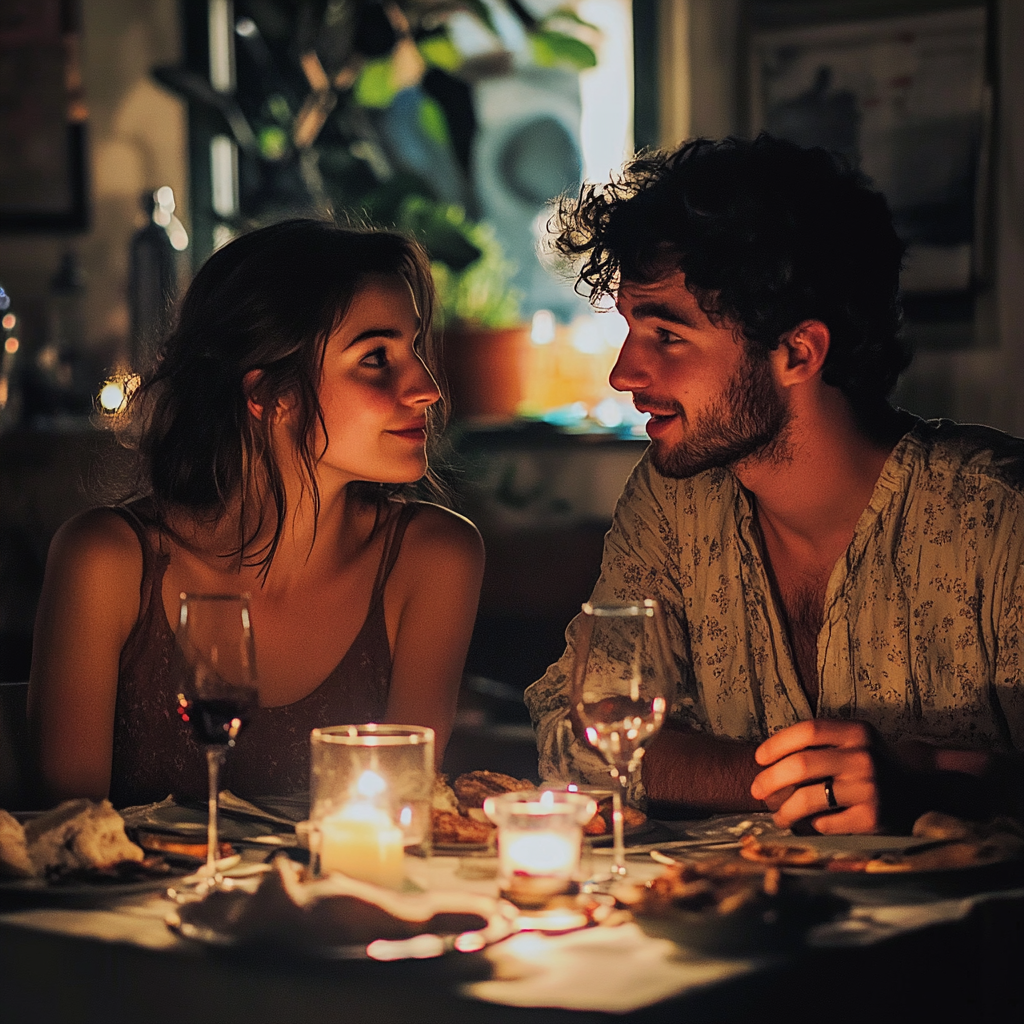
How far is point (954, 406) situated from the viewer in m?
3.17

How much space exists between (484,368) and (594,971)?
2788mm

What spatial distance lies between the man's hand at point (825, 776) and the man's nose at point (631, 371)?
2.06 ft

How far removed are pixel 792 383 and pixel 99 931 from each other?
1.23 m

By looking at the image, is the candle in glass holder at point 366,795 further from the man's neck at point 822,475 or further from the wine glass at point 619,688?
the man's neck at point 822,475

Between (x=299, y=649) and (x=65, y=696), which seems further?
(x=299, y=649)

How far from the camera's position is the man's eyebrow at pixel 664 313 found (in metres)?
1.80

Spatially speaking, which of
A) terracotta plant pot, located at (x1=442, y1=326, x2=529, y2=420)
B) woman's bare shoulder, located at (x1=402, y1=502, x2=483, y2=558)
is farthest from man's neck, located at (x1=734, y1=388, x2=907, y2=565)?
terracotta plant pot, located at (x1=442, y1=326, x2=529, y2=420)

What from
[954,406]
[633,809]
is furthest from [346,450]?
[954,406]

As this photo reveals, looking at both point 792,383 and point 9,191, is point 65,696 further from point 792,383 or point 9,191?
point 9,191

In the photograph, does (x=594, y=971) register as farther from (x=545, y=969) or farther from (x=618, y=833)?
(x=618, y=833)

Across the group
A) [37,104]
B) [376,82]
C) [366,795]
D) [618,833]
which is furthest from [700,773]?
[37,104]

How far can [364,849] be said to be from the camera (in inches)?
40.3

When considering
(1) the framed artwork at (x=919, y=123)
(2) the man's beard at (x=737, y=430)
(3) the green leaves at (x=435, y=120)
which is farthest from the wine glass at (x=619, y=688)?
(3) the green leaves at (x=435, y=120)

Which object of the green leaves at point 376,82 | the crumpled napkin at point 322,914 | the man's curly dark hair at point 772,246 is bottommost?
Answer: the crumpled napkin at point 322,914
